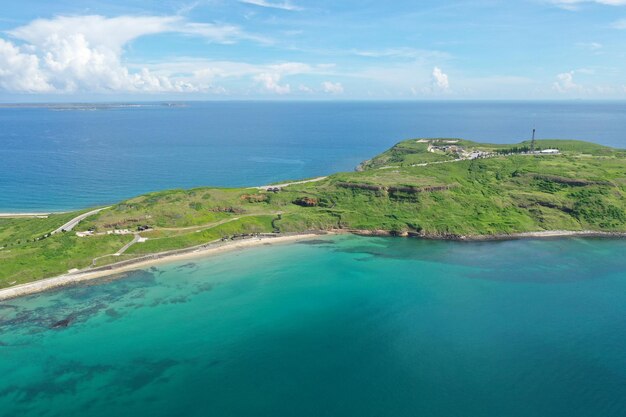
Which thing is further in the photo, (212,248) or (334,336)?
(212,248)

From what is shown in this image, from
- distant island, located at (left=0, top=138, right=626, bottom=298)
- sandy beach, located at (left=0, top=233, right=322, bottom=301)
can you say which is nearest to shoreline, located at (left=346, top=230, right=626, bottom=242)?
distant island, located at (left=0, top=138, right=626, bottom=298)

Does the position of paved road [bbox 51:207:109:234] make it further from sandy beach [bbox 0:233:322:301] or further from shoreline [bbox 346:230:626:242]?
shoreline [bbox 346:230:626:242]

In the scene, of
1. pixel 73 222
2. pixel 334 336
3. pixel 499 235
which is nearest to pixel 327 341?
pixel 334 336

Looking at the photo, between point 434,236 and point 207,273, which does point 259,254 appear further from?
point 434,236

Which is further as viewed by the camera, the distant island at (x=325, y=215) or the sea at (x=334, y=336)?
the distant island at (x=325, y=215)

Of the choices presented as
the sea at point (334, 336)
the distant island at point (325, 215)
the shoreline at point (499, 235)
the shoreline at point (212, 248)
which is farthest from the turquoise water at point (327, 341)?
the shoreline at point (499, 235)

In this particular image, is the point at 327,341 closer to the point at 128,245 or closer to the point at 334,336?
the point at 334,336

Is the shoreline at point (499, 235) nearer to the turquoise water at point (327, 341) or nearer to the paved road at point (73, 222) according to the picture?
the turquoise water at point (327, 341)
